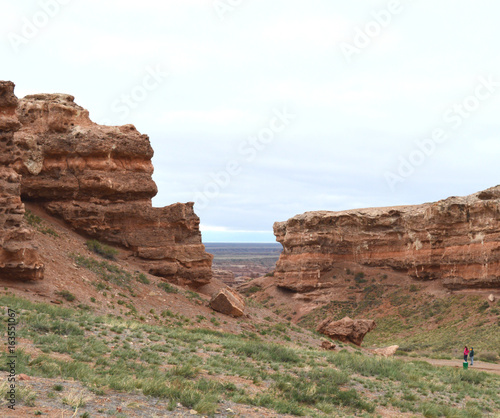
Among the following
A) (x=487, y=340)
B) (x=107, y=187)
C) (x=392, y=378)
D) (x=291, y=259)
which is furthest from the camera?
(x=291, y=259)

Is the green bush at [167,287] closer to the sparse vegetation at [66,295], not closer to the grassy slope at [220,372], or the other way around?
the sparse vegetation at [66,295]

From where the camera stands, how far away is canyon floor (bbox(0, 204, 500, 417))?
10.8 meters

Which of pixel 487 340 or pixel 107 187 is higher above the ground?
pixel 107 187

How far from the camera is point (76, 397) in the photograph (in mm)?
9312

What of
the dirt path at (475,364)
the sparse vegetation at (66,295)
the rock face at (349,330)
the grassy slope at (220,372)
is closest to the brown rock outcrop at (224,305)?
the rock face at (349,330)

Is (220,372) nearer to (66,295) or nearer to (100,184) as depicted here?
(66,295)

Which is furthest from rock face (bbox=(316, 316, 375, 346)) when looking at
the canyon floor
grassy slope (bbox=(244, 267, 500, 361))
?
grassy slope (bbox=(244, 267, 500, 361))

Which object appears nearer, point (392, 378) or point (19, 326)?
point (19, 326)

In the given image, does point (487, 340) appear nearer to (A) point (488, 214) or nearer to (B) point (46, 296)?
(A) point (488, 214)

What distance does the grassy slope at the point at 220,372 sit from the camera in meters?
11.7

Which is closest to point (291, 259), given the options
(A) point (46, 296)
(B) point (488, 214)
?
(B) point (488, 214)

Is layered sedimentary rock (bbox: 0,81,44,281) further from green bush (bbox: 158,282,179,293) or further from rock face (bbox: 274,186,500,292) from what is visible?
rock face (bbox: 274,186,500,292)

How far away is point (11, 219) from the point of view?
70.6 feet

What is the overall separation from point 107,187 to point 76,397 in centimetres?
2120
